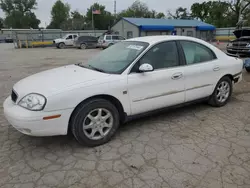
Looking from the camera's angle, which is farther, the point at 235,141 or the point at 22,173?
the point at 235,141

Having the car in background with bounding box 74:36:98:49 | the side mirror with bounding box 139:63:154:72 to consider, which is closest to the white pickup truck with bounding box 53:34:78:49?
the car in background with bounding box 74:36:98:49

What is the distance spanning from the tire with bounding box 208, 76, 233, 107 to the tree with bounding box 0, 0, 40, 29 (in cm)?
7476

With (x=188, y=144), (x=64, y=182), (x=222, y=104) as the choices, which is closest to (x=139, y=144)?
(x=188, y=144)

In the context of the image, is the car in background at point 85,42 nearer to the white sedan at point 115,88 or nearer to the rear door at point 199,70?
the white sedan at point 115,88

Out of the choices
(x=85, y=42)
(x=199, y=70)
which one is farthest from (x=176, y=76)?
(x=85, y=42)

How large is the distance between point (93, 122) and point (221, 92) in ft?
9.25

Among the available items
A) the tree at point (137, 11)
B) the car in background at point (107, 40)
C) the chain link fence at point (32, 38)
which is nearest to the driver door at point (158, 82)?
the car in background at point (107, 40)

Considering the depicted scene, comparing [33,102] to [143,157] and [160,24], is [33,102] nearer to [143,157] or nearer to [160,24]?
[143,157]

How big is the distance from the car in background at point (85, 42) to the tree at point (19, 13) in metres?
52.5

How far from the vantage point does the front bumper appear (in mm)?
2541

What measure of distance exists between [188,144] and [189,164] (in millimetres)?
474

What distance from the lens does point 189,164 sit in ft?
8.44

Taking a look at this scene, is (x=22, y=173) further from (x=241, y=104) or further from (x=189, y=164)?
(x=241, y=104)

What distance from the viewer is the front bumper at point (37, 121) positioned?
2541 millimetres
